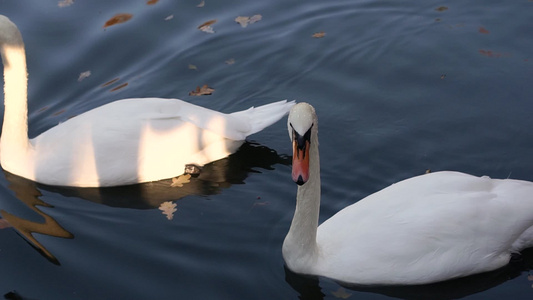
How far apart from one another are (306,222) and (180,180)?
8.34ft

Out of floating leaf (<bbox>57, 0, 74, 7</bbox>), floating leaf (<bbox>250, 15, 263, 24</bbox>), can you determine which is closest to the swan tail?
floating leaf (<bbox>250, 15, 263, 24</bbox>)

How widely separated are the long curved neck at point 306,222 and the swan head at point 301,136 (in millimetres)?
323

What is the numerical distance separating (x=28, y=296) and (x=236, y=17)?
21.4 ft

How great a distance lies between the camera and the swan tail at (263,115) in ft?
30.2

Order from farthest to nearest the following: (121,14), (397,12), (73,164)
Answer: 1. (121,14)
2. (397,12)
3. (73,164)

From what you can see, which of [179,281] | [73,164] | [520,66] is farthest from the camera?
[520,66]

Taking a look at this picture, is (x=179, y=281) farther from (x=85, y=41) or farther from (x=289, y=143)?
(x=85, y=41)

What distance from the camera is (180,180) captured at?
893cm

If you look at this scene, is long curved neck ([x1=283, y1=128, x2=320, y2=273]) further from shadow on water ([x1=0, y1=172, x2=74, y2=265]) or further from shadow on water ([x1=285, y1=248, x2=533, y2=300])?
shadow on water ([x1=0, y1=172, x2=74, y2=265])

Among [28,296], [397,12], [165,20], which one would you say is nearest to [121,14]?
[165,20]

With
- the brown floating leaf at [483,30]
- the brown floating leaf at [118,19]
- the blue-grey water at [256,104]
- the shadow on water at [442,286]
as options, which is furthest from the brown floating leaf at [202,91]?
the shadow on water at [442,286]

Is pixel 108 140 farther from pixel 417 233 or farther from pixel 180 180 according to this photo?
pixel 417 233

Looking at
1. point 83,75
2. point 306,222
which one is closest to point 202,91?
point 83,75

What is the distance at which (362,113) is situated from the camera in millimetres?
9820
